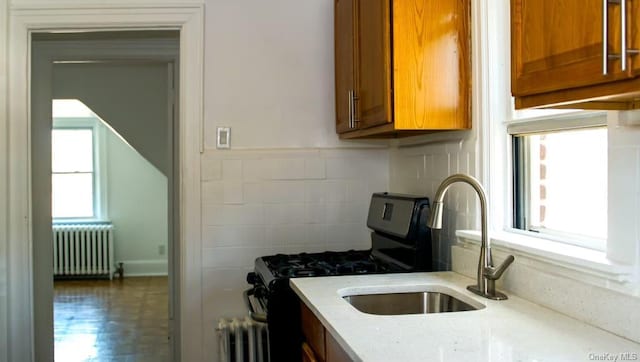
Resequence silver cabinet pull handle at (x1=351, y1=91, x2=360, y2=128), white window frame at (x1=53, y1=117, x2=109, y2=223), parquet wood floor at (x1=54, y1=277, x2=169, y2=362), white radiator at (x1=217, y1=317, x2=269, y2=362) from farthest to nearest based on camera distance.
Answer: white window frame at (x1=53, y1=117, x2=109, y2=223), parquet wood floor at (x1=54, y1=277, x2=169, y2=362), white radiator at (x1=217, y1=317, x2=269, y2=362), silver cabinet pull handle at (x1=351, y1=91, x2=360, y2=128)

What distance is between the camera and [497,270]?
1832 mm

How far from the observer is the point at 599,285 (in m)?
1.51

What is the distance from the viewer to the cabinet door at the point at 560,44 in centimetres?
111

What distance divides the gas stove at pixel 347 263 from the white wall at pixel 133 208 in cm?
544

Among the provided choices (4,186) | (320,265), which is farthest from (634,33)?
(4,186)

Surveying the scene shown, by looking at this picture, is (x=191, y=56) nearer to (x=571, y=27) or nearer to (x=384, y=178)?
(x=384, y=178)

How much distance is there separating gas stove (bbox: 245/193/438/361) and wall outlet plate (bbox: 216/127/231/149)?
591 mm

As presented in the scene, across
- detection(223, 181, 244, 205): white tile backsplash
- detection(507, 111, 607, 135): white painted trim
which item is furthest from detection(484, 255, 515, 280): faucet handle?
detection(223, 181, 244, 205): white tile backsplash

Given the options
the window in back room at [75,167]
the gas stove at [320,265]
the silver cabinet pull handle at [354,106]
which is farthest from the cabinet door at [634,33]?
the window in back room at [75,167]

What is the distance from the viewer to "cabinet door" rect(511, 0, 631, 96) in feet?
3.63

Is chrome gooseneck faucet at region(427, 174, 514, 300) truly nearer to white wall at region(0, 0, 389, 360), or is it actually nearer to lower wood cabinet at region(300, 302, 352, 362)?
lower wood cabinet at region(300, 302, 352, 362)

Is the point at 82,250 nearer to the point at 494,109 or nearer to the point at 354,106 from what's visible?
the point at 354,106

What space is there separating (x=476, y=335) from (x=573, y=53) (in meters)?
0.64

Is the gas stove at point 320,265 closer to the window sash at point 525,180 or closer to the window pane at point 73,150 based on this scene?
the window sash at point 525,180
